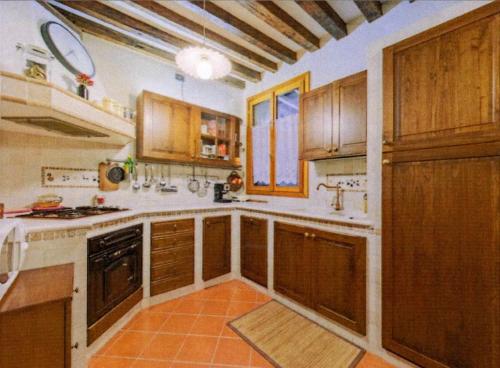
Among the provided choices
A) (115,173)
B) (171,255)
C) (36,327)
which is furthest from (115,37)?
(36,327)

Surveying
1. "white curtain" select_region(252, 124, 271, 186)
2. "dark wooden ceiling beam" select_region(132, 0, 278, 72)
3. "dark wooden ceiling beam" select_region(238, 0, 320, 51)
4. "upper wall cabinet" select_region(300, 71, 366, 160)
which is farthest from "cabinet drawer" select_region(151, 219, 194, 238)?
"dark wooden ceiling beam" select_region(238, 0, 320, 51)

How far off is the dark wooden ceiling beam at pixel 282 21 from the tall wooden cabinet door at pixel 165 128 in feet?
4.11

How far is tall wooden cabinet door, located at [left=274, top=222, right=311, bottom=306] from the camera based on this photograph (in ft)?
6.42

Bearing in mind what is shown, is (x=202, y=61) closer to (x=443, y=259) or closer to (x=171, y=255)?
(x=171, y=255)

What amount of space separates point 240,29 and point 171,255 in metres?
2.37

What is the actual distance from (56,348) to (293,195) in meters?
2.37

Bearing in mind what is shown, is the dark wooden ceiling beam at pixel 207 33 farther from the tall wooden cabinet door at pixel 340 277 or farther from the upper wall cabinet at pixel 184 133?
the tall wooden cabinet door at pixel 340 277

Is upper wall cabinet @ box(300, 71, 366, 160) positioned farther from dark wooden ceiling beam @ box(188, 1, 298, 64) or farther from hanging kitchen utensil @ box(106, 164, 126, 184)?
hanging kitchen utensil @ box(106, 164, 126, 184)

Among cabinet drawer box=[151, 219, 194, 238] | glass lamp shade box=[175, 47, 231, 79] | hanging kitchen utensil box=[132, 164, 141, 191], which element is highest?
glass lamp shade box=[175, 47, 231, 79]

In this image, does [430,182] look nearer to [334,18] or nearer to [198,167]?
[334,18]

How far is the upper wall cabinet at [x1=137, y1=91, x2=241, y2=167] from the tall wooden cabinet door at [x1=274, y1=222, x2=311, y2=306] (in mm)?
1355

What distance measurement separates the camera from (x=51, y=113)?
142cm

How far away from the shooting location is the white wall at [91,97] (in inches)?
62.9

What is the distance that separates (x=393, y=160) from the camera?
142 centimetres
